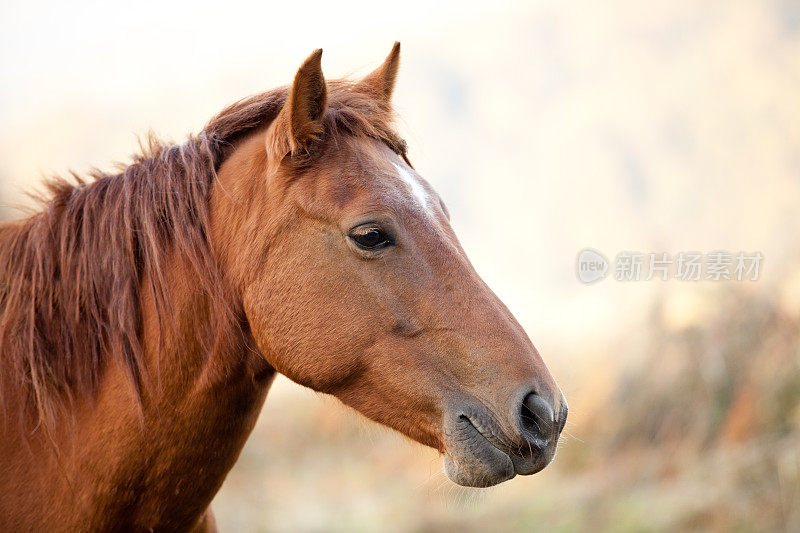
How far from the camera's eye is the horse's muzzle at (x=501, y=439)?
6.17 ft

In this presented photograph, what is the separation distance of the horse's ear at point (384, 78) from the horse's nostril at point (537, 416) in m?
1.31

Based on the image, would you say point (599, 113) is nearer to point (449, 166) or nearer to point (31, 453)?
point (449, 166)

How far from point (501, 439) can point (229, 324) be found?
948 millimetres

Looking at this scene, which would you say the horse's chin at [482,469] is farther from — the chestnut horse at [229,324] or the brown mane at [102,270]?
the brown mane at [102,270]

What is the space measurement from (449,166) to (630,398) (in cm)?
830

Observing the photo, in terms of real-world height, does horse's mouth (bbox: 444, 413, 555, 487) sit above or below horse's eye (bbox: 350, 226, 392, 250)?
below

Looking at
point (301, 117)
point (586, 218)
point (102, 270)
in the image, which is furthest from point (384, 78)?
point (586, 218)

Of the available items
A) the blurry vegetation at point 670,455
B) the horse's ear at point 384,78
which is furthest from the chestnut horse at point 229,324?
the blurry vegetation at point 670,455

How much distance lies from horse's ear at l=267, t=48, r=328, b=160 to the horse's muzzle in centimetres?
101

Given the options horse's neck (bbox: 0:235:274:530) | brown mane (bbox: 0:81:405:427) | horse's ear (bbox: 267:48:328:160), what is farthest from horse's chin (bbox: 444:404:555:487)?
→ horse's ear (bbox: 267:48:328:160)

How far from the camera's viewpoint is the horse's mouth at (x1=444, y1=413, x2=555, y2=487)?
1917 millimetres

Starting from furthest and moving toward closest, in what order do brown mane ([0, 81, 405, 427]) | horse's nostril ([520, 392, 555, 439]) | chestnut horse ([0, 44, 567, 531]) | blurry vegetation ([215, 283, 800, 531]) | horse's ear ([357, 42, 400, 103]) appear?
blurry vegetation ([215, 283, 800, 531])
horse's ear ([357, 42, 400, 103])
brown mane ([0, 81, 405, 427])
chestnut horse ([0, 44, 567, 531])
horse's nostril ([520, 392, 555, 439])

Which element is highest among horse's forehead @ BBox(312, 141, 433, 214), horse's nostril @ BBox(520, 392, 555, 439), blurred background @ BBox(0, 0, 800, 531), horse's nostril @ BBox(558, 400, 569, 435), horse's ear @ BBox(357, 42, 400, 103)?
horse's ear @ BBox(357, 42, 400, 103)

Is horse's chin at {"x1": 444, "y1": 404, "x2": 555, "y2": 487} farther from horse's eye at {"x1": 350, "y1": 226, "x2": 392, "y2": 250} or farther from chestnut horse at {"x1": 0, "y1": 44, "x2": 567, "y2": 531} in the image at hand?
horse's eye at {"x1": 350, "y1": 226, "x2": 392, "y2": 250}
